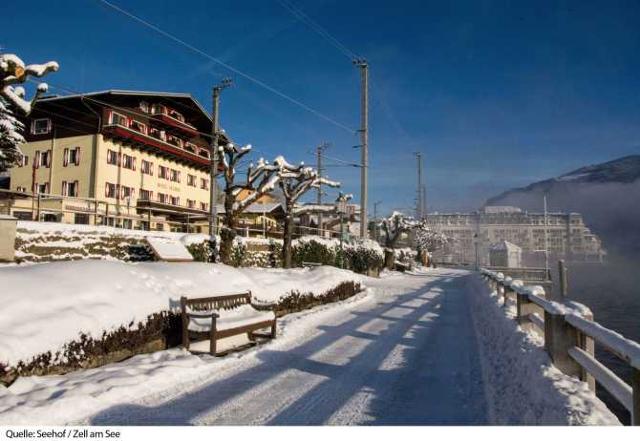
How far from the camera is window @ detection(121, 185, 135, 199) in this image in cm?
2829

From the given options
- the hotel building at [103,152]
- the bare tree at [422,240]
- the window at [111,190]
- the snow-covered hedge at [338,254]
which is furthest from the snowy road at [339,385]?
the bare tree at [422,240]

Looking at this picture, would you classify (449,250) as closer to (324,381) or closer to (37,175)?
(37,175)

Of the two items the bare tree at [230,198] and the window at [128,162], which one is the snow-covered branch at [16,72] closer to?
the bare tree at [230,198]

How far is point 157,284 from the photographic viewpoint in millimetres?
7516

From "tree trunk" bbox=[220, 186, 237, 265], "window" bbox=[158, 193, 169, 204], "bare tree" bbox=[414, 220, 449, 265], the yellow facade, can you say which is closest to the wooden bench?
"tree trunk" bbox=[220, 186, 237, 265]

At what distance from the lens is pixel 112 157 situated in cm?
2750

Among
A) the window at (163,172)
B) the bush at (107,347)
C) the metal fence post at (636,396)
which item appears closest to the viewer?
the metal fence post at (636,396)

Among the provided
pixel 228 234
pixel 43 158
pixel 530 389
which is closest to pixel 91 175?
pixel 43 158

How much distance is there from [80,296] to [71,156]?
2515 centimetres

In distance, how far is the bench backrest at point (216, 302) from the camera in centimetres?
716

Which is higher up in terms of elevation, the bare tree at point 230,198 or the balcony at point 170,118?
the balcony at point 170,118

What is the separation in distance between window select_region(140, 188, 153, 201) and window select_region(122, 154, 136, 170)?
5.85ft

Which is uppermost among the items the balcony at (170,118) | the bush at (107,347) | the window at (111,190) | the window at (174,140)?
the balcony at (170,118)

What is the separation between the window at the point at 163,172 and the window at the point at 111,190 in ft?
15.6
